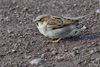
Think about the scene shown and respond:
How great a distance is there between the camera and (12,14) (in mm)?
7734

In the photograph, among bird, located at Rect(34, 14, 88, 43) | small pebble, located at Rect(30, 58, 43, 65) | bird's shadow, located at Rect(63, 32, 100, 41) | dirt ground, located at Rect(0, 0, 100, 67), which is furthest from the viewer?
bird's shadow, located at Rect(63, 32, 100, 41)

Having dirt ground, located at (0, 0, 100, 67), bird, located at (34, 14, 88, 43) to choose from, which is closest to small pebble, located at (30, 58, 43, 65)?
dirt ground, located at (0, 0, 100, 67)

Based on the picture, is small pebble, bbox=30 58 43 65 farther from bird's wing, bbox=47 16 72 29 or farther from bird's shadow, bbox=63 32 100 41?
bird's shadow, bbox=63 32 100 41

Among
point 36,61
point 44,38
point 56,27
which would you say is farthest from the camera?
point 44,38

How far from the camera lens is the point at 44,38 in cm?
645

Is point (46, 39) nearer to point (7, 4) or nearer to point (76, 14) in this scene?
point (76, 14)

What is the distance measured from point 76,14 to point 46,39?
1685 mm

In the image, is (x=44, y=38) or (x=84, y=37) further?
(x=44, y=38)

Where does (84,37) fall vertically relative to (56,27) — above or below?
below

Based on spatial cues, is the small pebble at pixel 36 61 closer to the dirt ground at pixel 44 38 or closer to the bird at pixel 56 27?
the dirt ground at pixel 44 38

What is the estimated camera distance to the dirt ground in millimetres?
5422

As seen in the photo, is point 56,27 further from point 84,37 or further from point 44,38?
point 84,37

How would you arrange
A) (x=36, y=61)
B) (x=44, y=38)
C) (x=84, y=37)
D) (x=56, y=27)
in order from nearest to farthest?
(x=36, y=61), (x=56, y=27), (x=84, y=37), (x=44, y=38)

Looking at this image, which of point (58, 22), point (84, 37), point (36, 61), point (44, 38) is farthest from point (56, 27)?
point (36, 61)
